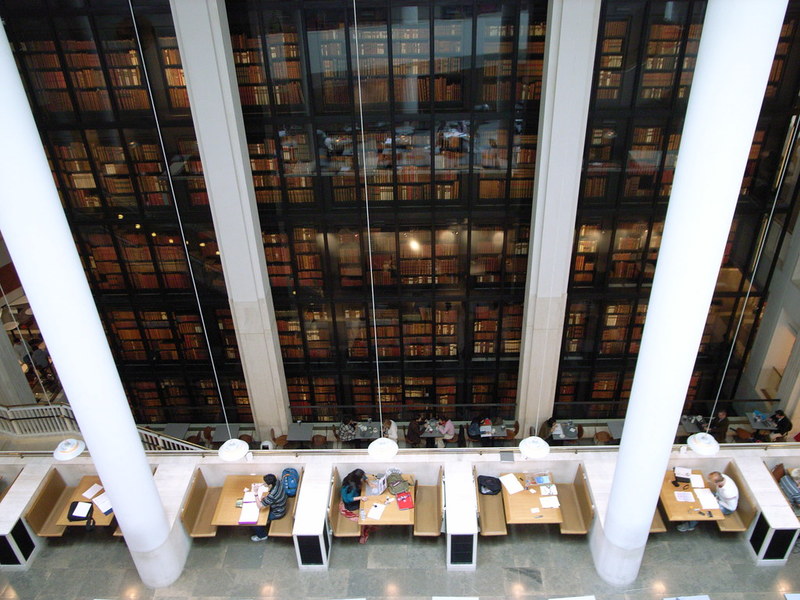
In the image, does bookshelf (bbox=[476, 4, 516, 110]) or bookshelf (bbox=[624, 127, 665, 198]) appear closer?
bookshelf (bbox=[476, 4, 516, 110])

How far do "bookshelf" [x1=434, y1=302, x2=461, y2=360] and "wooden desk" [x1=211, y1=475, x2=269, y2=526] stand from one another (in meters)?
3.19

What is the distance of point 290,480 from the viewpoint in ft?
24.1

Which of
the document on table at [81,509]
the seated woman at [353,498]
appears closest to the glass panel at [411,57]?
the seated woman at [353,498]

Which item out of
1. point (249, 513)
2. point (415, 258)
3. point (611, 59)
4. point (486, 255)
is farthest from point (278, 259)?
point (611, 59)

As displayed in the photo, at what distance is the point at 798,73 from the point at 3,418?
1096 cm

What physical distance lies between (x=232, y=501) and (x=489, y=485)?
2.95m

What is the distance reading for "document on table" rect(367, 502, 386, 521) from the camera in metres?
7.03

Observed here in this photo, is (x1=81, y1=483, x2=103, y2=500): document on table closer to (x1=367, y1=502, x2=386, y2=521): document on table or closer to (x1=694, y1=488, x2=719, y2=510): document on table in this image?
(x1=367, y1=502, x2=386, y2=521): document on table

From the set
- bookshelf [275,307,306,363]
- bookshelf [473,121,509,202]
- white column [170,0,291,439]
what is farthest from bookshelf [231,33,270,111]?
bookshelf [275,307,306,363]

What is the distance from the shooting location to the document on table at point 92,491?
7.39m

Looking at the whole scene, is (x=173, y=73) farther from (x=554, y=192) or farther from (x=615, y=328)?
(x=615, y=328)

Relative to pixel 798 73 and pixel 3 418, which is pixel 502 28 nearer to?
pixel 798 73

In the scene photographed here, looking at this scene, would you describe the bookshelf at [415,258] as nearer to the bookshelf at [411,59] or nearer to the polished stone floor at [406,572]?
the bookshelf at [411,59]

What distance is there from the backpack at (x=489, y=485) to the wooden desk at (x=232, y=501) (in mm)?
2443
